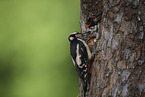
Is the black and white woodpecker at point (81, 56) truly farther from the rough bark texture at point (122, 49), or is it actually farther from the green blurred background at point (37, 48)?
the green blurred background at point (37, 48)

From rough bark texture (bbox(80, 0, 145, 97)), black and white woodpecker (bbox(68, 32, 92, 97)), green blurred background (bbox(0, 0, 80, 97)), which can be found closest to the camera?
rough bark texture (bbox(80, 0, 145, 97))

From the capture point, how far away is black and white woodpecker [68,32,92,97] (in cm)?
229

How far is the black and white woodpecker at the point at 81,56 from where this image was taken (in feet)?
7.52

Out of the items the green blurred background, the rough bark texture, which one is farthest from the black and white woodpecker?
the green blurred background

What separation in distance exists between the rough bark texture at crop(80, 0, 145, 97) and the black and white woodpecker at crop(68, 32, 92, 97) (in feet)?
0.88

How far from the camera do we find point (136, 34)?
71.5 inches

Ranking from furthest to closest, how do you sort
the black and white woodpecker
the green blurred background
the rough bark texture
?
the green blurred background
the black and white woodpecker
the rough bark texture

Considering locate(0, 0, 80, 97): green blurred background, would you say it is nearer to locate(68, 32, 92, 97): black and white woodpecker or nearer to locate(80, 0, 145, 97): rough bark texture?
locate(68, 32, 92, 97): black and white woodpecker

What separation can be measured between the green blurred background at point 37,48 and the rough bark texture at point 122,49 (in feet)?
11.9

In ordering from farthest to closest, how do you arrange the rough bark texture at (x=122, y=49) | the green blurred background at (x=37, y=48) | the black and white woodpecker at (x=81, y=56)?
the green blurred background at (x=37, y=48) → the black and white woodpecker at (x=81, y=56) → the rough bark texture at (x=122, y=49)

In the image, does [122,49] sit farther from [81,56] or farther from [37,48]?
[37,48]

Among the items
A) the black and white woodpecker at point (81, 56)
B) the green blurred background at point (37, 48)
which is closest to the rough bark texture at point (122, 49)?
the black and white woodpecker at point (81, 56)

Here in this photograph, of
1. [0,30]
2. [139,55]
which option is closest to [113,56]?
[139,55]

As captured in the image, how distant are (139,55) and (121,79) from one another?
0.90 feet
